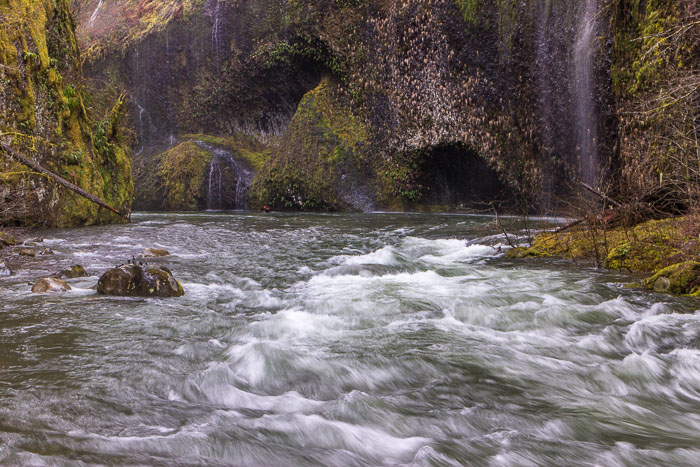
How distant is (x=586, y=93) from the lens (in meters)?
15.9

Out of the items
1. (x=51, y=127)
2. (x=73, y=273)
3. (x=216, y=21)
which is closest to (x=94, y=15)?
(x=216, y=21)

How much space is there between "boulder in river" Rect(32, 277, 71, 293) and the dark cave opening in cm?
1682

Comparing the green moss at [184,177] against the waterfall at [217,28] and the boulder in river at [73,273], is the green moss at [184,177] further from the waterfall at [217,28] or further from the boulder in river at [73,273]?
the boulder in river at [73,273]

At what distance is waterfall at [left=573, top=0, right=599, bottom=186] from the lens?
15.6 metres

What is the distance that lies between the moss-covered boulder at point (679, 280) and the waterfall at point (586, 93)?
10688mm

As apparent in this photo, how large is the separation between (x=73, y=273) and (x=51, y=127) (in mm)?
7873

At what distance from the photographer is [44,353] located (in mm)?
3703

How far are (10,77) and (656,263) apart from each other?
13.6 meters

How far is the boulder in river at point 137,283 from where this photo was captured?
5781mm

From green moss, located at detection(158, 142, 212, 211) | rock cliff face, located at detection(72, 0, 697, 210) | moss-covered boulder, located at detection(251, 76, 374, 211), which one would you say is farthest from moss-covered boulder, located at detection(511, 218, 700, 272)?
→ green moss, located at detection(158, 142, 212, 211)

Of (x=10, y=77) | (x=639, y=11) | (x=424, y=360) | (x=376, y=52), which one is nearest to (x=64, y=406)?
(x=424, y=360)

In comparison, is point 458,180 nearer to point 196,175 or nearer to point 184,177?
point 196,175

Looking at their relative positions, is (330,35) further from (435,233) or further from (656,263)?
(656,263)

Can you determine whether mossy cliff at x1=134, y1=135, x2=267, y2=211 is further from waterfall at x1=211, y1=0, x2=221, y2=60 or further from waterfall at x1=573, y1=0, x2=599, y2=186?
waterfall at x1=573, y1=0, x2=599, y2=186
